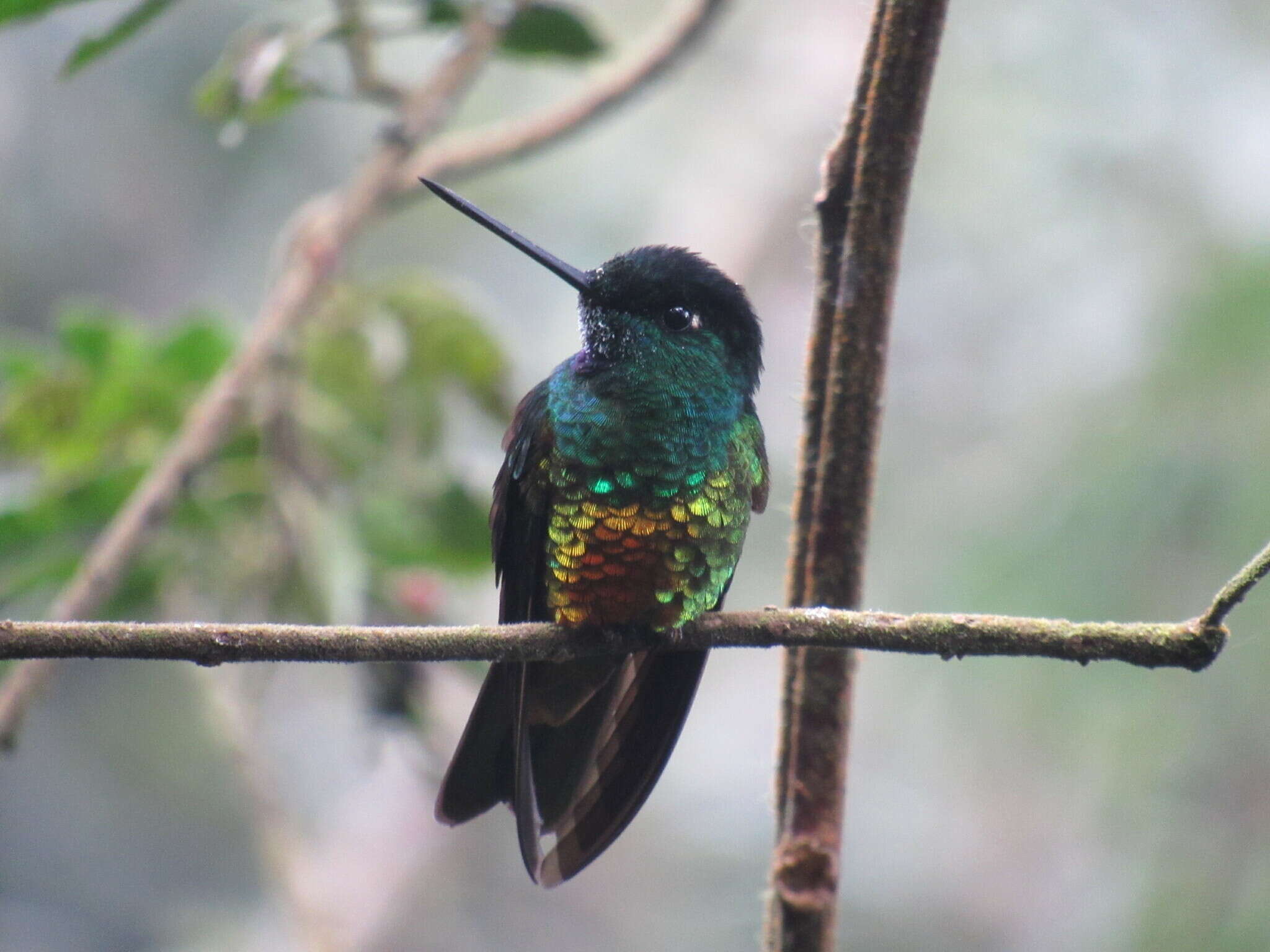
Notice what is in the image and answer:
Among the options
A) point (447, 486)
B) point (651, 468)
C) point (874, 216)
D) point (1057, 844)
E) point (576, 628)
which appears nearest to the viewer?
point (874, 216)

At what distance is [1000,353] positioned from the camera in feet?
33.9

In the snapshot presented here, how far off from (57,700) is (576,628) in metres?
7.96

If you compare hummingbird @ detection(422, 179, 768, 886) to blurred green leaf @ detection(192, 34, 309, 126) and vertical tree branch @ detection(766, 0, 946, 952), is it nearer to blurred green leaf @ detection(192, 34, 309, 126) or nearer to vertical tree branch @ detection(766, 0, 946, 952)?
vertical tree branch @ detection(766, 0, 946, 952)

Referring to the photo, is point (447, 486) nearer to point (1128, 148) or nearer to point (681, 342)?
point (681, 342)

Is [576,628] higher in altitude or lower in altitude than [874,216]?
lower

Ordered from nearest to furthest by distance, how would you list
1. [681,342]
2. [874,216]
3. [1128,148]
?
[874,216] < [681,342] < [1128,148]

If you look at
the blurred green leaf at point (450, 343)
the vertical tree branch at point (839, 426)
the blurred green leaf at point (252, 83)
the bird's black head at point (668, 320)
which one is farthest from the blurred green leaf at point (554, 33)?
the vertical tree branch at point (839, 426)

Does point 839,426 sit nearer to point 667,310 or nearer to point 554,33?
point 667,310

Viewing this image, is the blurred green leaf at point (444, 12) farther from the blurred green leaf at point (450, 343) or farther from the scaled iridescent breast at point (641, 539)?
the scaled iridescent breast at point (641, 539)

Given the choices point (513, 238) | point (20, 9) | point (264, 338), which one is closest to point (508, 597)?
point (513, 238)

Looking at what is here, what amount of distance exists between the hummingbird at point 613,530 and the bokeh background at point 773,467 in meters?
0.48

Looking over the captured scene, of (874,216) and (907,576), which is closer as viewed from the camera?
(874,216)

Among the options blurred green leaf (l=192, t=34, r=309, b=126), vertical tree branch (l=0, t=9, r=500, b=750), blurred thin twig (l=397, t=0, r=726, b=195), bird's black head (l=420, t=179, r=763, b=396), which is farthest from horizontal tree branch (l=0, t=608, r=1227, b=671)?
blurred thin twig (l=397, t=0, r=726, b=195)

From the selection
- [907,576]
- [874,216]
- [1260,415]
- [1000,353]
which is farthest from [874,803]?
[874,216]
